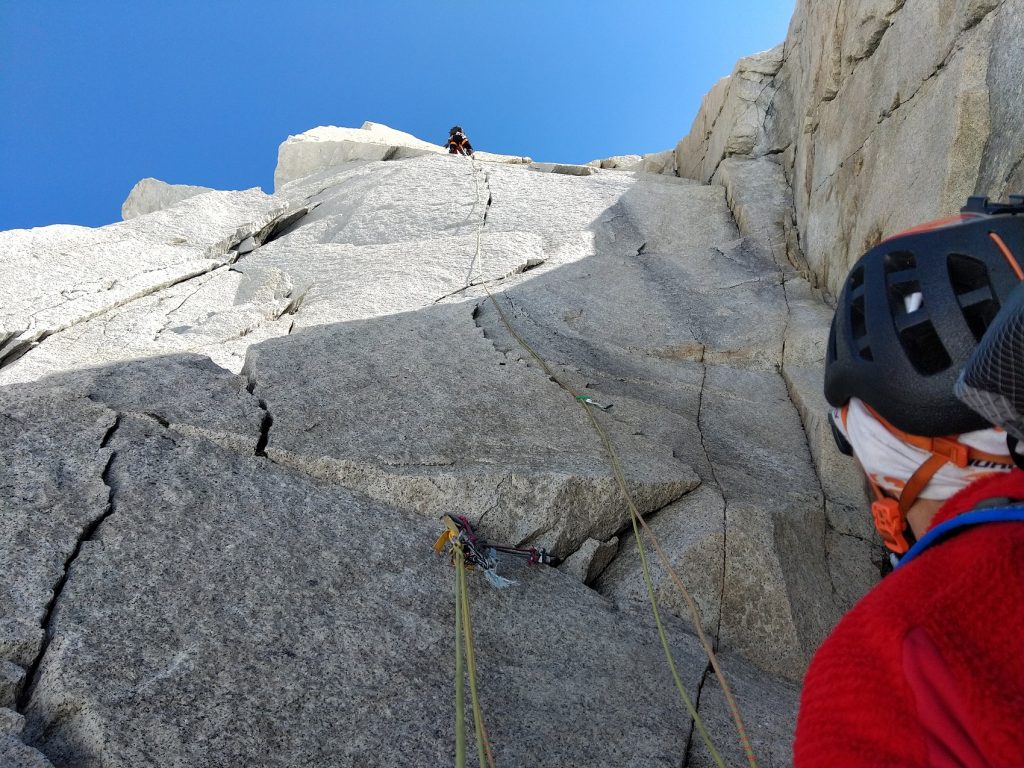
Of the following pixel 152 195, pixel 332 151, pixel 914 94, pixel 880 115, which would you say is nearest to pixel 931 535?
pixel 914 94

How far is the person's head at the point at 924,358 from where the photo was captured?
1532 mm

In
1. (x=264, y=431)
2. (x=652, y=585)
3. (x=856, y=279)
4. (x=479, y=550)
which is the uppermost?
(x=856, y=279)

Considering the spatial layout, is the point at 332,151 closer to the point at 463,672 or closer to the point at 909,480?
the point at 463,672

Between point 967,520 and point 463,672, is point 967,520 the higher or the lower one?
the higher one

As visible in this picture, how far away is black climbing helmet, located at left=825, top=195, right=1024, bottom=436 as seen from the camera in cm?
155

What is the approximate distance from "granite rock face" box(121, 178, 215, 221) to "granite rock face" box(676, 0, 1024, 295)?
18084mm

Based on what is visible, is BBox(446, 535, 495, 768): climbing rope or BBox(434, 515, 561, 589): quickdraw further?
BBox(434, 515, 561, 589): quickdraw

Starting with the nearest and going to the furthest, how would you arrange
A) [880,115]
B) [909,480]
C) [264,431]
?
1. [909,480]
2. [264,431]
3. [880,115]

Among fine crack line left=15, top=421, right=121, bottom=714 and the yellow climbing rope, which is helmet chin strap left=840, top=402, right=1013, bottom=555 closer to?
the yellow climbing rope

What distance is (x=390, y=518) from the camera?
3582 mm

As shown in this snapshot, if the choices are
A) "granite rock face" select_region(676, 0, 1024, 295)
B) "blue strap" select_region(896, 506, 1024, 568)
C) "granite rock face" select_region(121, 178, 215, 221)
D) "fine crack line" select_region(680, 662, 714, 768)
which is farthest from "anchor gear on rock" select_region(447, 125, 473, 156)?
"blue strap" select_region(896, 506, 1024, 568)

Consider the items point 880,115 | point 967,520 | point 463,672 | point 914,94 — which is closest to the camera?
point 967,520

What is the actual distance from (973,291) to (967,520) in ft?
2.59

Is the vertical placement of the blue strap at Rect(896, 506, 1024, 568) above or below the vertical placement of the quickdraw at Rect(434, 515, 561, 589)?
above
